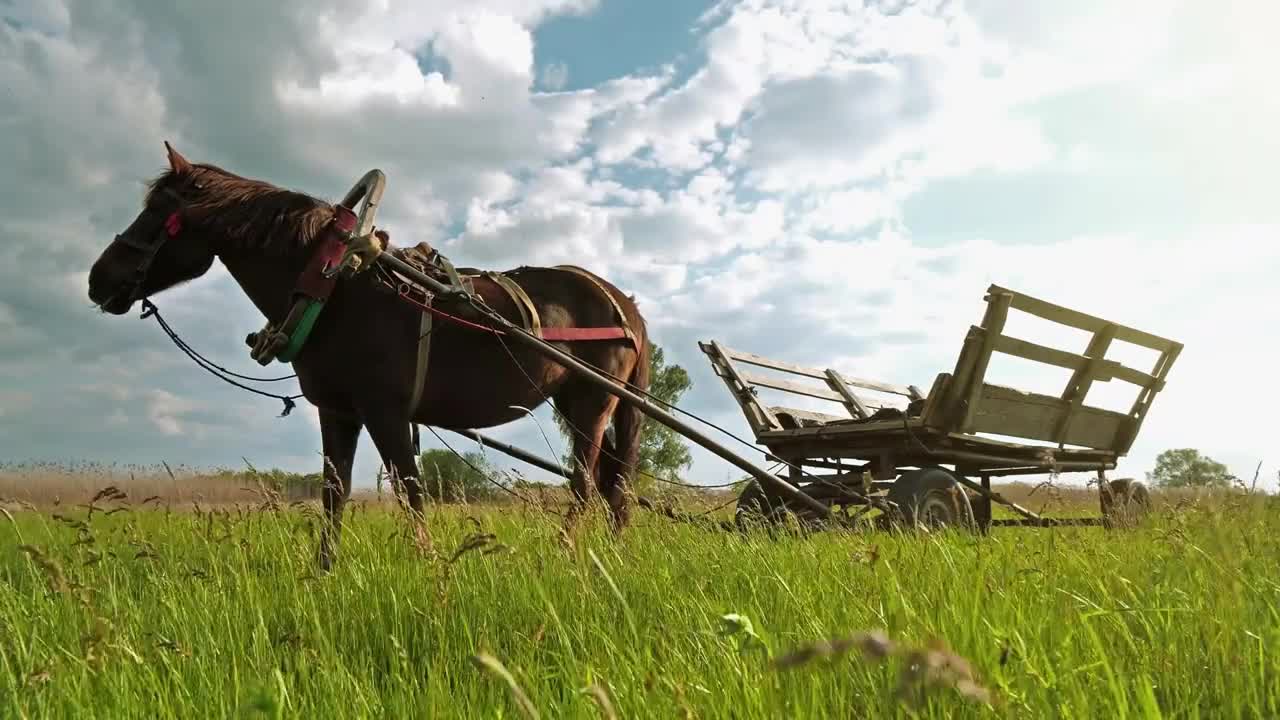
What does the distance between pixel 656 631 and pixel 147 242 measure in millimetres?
4156

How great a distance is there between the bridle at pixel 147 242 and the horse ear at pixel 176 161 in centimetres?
14

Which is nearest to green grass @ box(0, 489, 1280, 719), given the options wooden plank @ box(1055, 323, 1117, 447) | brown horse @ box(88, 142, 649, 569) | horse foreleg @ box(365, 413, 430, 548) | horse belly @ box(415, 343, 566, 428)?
horse foreleg @ box(365, 413, 430, 548)

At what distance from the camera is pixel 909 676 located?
60 cm

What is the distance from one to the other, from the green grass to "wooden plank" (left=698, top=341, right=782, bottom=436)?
104 inches

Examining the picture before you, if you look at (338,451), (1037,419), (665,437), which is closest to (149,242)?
(338,451)

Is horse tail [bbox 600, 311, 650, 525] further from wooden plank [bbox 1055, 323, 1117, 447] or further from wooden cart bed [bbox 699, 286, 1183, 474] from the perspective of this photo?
wooden plank [bbox 1055, 323, 1117, 447]

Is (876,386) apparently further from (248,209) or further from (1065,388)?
(248,209)

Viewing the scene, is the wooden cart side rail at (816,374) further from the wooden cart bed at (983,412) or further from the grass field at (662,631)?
the grass field at (662,631)

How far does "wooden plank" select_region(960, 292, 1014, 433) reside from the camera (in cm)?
Answer: 586

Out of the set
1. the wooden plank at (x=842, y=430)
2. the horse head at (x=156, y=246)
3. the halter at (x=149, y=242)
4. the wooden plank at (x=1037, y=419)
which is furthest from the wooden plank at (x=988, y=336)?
the halter at (x=149, y=242)

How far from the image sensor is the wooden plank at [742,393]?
691cm

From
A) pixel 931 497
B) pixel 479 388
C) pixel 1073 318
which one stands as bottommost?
pixel 931 497

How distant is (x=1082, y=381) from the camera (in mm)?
6891

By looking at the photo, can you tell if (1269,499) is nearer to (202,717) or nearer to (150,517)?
(202,717)
